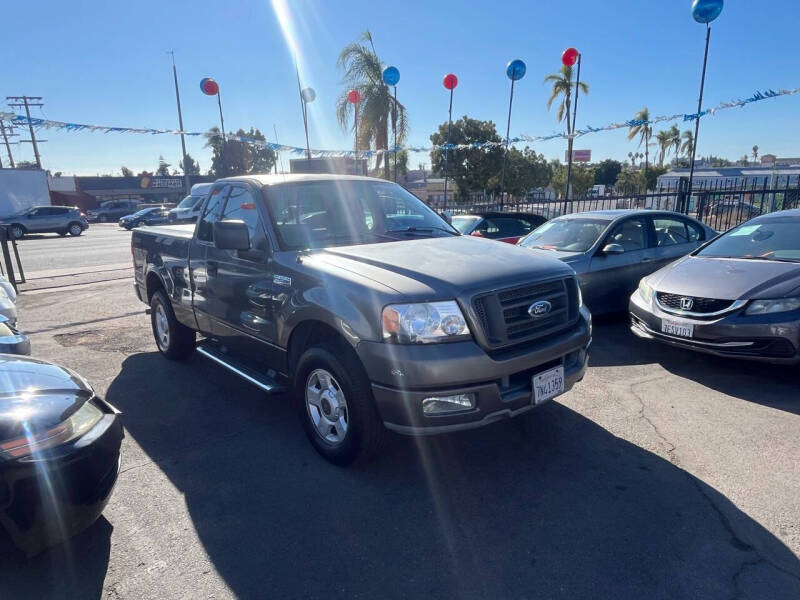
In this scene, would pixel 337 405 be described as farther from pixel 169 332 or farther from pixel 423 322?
pixel 169 332

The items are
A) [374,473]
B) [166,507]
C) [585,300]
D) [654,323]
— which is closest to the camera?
[166,507]

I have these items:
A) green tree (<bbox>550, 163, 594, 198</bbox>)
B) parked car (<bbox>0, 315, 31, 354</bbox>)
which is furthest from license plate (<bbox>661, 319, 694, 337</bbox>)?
green tree (<bbox>550, 163, 594, 198</bbox>)

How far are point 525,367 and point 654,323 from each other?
288 cm

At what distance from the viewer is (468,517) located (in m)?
2.87

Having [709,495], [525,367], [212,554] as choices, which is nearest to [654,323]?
[709,495]

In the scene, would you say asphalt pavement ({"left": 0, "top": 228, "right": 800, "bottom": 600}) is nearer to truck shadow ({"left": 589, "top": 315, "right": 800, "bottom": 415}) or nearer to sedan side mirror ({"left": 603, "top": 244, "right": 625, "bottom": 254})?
truck shadow ({"left": 589, "top": 315, "right": 800, "bottom": 415})

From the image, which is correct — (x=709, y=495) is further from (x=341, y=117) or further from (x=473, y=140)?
(x=473, y=140)

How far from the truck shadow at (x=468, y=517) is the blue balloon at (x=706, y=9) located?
7893mm

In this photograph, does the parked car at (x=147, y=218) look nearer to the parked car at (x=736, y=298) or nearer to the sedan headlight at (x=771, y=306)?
the parked car at (x=736, y=298)

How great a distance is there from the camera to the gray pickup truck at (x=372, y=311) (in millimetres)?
2873

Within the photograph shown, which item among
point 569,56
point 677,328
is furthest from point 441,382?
point 569,56

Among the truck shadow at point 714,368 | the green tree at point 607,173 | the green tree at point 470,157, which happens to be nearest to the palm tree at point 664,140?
the green tree at point 607,173

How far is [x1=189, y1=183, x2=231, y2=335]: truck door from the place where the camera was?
461 centimetres

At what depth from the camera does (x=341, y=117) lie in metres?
17.8
